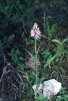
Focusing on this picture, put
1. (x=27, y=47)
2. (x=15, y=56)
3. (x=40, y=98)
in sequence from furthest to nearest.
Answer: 1. (x=27, y=47)
2. (x=15, y=56)
3. (x=40, y=98)

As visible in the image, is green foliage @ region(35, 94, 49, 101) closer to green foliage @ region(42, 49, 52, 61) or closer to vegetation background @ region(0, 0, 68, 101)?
vegetation background @ region(0, 0, 68, 101)

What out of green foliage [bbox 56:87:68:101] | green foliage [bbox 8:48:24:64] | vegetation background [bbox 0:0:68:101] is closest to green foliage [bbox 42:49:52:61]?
vegetation background [bbox 0:0:68:101]

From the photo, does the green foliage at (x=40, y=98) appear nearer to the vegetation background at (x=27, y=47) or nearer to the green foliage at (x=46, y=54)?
the vegetation background at (x=27, y=47)

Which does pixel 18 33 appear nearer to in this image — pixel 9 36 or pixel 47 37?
pixel 9 36

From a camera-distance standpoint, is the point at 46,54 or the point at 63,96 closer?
the point at 63,96

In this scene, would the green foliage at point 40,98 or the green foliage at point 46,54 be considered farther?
the green foliage at point 46,54

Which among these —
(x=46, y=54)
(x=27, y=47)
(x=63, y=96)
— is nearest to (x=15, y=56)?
(x=27, y=47)

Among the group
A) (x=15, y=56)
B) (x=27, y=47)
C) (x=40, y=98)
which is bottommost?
(x=40, y=98)

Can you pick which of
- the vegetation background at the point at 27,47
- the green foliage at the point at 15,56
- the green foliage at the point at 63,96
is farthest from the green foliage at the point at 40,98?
the green foliage at the point at 15,56

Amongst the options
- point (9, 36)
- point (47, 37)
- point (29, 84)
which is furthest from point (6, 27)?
point (29, 84)

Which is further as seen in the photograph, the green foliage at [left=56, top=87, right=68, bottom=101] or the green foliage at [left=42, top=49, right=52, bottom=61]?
the green foliage at [left=42, top=49, right=52, bottom=61]

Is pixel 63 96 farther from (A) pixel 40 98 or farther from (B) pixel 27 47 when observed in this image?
(B) pixel 27 47
